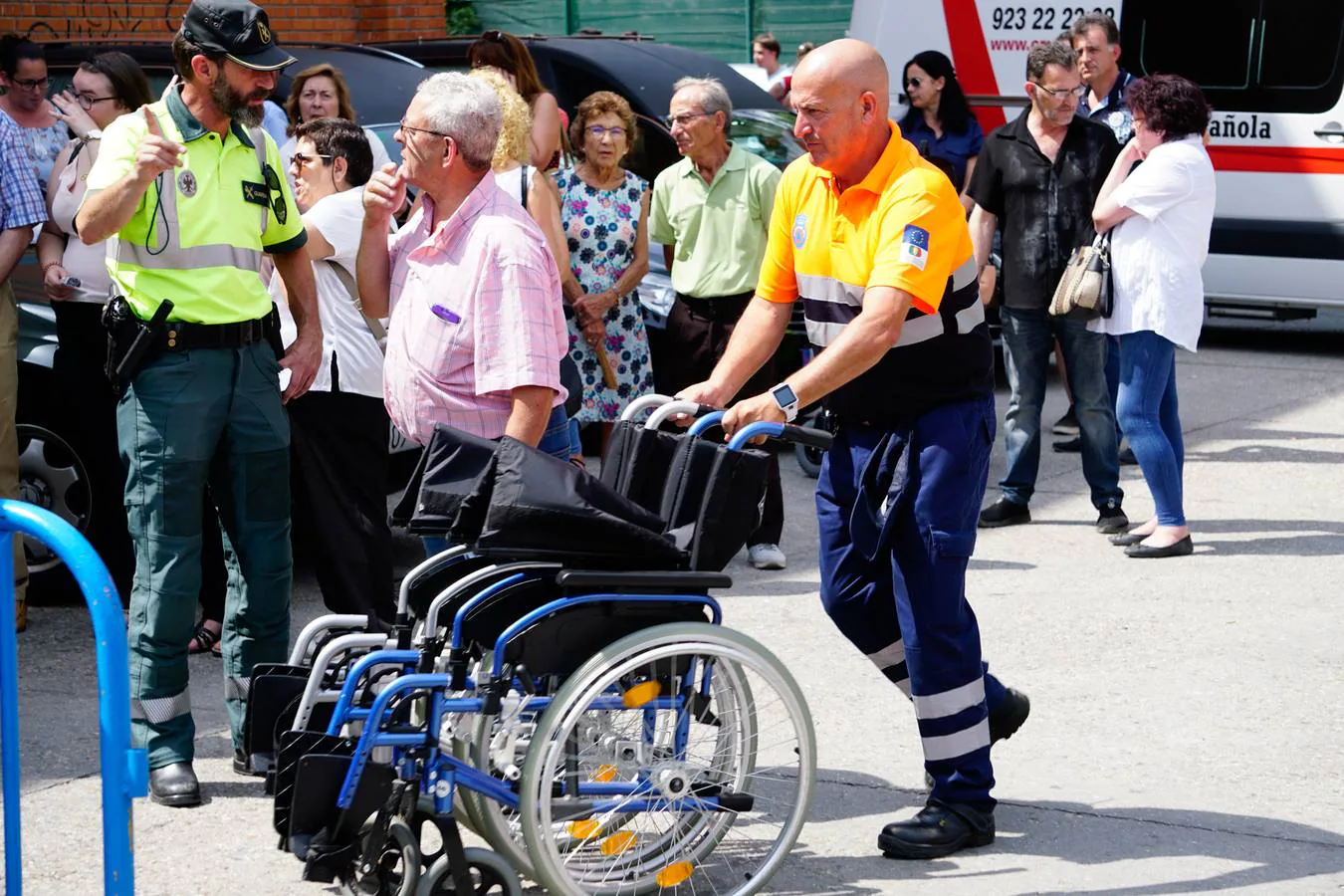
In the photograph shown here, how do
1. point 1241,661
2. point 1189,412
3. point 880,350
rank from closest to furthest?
point 880,350, point 1241,661, point 1189,412

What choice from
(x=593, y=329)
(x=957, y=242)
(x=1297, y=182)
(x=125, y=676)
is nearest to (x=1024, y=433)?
(x=593, y=329)

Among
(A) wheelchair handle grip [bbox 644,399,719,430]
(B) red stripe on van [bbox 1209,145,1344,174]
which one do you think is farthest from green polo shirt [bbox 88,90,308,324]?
(B) red stripe on van [bbox 1209,145,1344,174]

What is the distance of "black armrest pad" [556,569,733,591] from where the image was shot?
413 centimetres

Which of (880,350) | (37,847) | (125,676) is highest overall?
(880,350)

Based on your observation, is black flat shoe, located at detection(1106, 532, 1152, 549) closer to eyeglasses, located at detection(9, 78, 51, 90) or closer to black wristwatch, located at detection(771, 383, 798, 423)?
black wristwatch, located at detection(771, 383, 798, 423)

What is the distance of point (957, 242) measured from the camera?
4.64 meters

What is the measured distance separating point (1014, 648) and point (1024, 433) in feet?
6.82

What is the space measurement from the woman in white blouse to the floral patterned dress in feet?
6.64

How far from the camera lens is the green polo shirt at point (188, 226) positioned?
5.04 metres

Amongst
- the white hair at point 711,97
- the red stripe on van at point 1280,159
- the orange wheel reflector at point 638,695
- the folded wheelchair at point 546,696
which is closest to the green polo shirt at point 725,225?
the white hair at point 711,97

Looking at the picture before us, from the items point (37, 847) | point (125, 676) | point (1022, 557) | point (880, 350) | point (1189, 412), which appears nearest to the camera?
point (125, 676)

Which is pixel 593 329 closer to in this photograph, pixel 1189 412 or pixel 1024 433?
pixel 1024 433

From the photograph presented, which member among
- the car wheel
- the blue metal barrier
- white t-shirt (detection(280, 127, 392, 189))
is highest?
white t-shirt (detection(280, 127, 392, 189))

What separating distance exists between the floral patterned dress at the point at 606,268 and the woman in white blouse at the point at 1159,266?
79.6 inches
